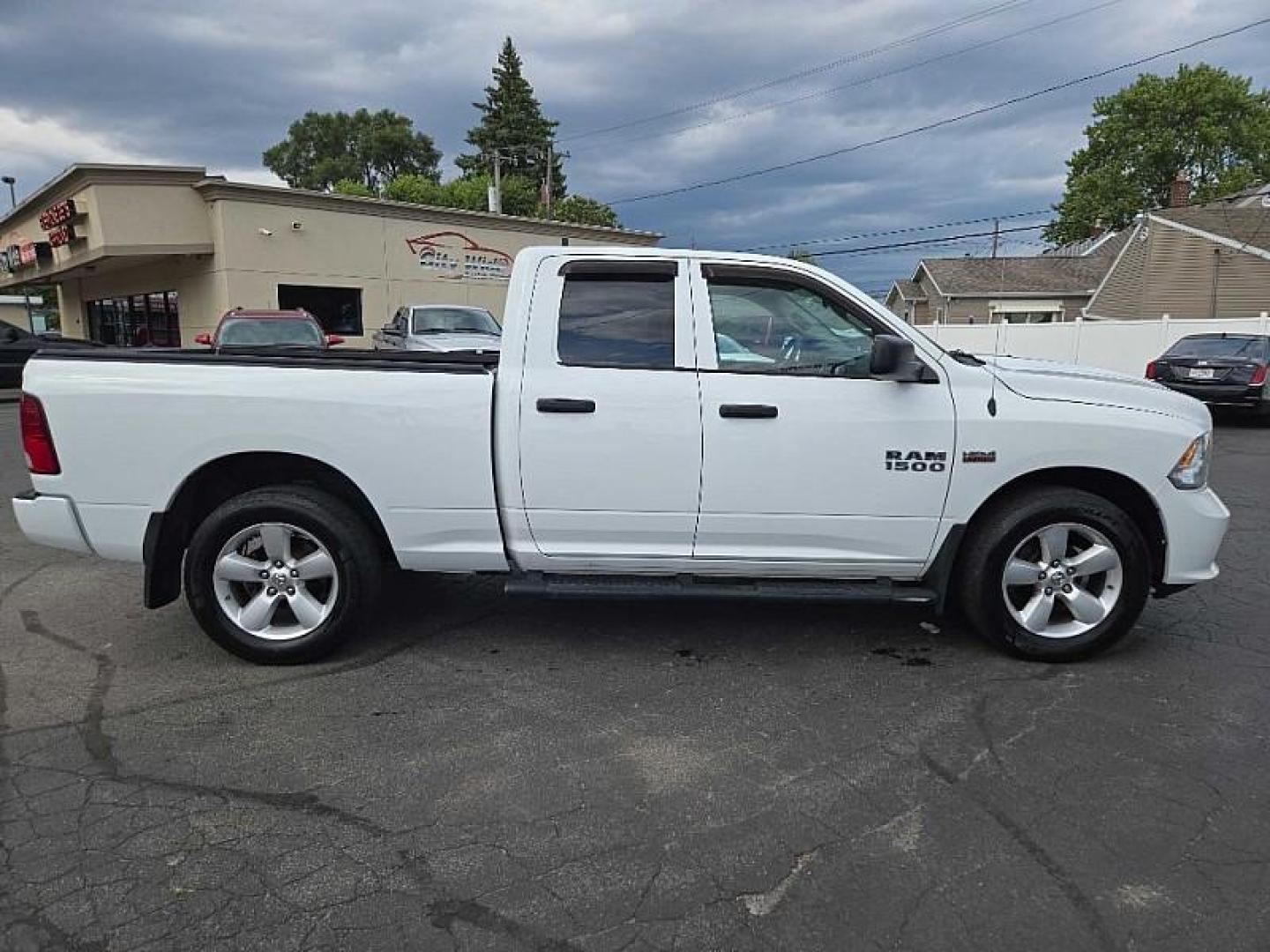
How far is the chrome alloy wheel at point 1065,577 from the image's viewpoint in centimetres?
399

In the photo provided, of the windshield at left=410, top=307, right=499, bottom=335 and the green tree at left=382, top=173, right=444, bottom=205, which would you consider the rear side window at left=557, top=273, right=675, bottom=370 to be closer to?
the windshield at left=410, top=307, right=499, bottom=335

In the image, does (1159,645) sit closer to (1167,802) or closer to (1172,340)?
(1167,802)

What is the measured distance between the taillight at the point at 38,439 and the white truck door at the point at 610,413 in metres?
2.17

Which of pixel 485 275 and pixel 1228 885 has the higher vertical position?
pixel 485 275

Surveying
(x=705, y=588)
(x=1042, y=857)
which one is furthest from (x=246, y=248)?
(x=1042, y=857)

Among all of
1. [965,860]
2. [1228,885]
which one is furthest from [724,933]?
[1228,885]

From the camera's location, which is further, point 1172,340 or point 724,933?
point 1172,340

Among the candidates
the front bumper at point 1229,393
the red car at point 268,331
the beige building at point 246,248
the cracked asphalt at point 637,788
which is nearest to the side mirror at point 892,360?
the cracked asphalt at point 637,788

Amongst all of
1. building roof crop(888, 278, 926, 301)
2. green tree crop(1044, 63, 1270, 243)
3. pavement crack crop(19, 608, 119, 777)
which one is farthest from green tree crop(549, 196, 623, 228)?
pavement crack crop(19, 608, 119, 777)

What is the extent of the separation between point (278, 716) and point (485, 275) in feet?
79.7

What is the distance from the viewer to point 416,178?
60719mm

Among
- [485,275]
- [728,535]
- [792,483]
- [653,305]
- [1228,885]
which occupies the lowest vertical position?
[1228,885]

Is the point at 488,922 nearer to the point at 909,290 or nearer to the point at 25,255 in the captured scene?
the point at 25,255

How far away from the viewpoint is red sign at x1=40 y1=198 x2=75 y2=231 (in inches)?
854
